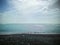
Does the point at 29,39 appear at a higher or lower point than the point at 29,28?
lower

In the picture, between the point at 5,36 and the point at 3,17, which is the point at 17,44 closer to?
the point at 5,36

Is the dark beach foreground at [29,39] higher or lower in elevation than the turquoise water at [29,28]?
lower

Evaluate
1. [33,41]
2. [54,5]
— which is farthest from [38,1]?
[33,41]

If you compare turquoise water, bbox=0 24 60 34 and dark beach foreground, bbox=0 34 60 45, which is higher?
turquoise water, bbox=0 24 60 34
